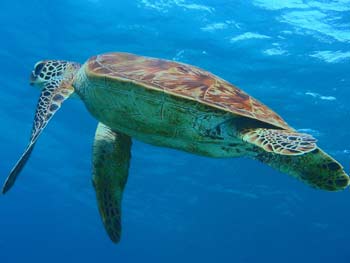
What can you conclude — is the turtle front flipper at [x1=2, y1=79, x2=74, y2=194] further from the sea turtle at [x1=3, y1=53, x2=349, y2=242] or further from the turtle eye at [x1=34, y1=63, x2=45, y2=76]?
the turtle eye at [x1=34, y1=63, x2=45, y2=76]

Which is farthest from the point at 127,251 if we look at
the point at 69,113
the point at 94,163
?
the point at 94,163

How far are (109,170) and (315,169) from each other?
8.62 ft

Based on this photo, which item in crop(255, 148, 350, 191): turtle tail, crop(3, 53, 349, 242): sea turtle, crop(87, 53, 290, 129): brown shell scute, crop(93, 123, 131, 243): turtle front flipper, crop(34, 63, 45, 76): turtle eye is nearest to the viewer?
crop(255, 148, 350, 191): turtle tail

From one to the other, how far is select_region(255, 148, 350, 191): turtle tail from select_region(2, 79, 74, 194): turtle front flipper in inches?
98.3

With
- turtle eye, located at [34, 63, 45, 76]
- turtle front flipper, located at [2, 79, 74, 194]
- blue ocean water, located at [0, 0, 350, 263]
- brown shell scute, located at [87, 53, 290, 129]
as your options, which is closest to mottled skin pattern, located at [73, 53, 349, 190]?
brown shell scute, located at [87, 53, 290, 129]

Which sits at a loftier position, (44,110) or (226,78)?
(44,110)

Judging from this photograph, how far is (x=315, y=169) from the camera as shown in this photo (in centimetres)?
355

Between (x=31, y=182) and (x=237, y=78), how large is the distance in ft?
103

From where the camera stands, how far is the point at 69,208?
155 feet

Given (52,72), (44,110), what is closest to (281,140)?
(44,110)

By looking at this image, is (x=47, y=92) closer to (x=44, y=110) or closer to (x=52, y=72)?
(x=44, y=110)

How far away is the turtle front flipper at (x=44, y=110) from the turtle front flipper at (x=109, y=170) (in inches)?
28.7

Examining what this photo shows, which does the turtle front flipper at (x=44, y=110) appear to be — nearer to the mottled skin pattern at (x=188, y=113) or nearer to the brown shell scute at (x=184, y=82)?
the mottled skin pattern at (x=188, y=113)

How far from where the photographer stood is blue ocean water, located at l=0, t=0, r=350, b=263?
11.5m
